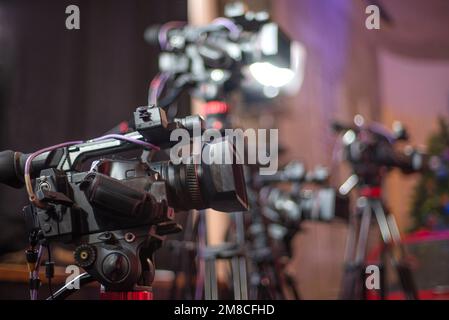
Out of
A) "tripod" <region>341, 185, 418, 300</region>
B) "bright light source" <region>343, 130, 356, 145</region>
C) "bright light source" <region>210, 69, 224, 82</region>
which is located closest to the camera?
"bright light source" <region>210, 69, 224, 82</region>

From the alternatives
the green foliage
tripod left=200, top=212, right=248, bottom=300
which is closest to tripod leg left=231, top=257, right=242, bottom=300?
tripod left=200, top=212, right=248, bottom=300

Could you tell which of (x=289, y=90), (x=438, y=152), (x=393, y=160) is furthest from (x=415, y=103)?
(x=393, y=160)

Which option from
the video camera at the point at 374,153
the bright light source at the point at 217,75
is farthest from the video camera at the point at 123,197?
the video camera at the point at 374,153

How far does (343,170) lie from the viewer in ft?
12.2

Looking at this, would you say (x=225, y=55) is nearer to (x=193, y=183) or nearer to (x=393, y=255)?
(x=193, y=183)

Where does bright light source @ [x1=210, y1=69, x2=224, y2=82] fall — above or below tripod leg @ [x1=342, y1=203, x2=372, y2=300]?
above

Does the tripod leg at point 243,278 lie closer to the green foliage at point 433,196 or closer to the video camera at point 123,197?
the video camera at point 123,197

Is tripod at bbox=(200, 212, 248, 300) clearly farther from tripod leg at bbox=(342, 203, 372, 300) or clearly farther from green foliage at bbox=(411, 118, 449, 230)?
green foliage at bbox=(411, 118, 449, 230)

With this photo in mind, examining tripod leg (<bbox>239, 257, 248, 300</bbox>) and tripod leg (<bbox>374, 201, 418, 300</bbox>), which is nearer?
tripod leg (<bbox>239, 257, 248, 300</bbox>)

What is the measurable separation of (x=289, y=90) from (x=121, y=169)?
8.54 ft

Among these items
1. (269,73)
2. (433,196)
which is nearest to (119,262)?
(269,73)

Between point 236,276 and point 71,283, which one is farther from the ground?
point 71,283
